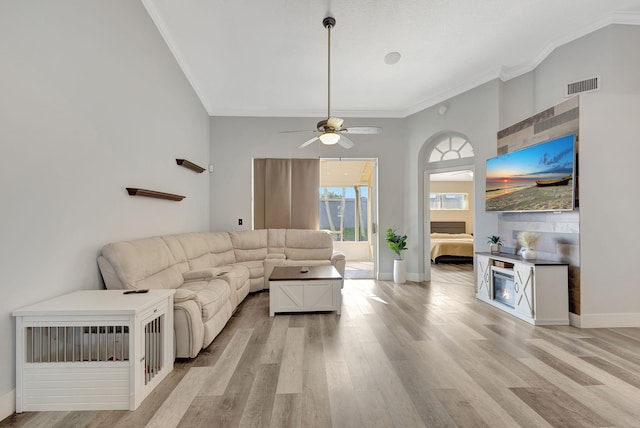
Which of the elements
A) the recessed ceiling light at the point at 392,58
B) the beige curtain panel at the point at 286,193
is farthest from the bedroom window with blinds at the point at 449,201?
the recessed ceiling light at the point at 392,58

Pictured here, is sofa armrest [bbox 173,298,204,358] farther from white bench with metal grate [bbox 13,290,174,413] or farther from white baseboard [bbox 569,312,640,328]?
white baseboard [bbox 569,312,640,328]

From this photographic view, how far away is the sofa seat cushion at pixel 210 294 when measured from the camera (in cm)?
261

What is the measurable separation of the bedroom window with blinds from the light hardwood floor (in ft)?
22.5

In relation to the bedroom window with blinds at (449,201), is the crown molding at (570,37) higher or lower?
higher

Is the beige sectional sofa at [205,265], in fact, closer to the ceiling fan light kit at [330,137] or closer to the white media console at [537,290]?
the ceiling fan light kit at [330,137]

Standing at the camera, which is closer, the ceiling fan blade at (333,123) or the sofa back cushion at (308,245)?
the ceiling fan blade at (333,123)

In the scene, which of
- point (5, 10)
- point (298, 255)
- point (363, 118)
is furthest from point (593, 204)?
point (5, 10)

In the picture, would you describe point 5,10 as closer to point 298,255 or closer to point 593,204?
point 298,255

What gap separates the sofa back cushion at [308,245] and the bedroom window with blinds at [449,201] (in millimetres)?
5881

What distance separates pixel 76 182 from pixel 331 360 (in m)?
2.49

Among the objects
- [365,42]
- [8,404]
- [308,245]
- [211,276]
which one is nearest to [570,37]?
[365,42]

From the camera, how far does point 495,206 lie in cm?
409

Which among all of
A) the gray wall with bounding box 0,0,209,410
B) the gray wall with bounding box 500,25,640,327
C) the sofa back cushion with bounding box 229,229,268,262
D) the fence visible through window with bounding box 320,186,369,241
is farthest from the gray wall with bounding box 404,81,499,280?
the gray wall with bounding box 0,0,209,410

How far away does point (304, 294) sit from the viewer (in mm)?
3533
